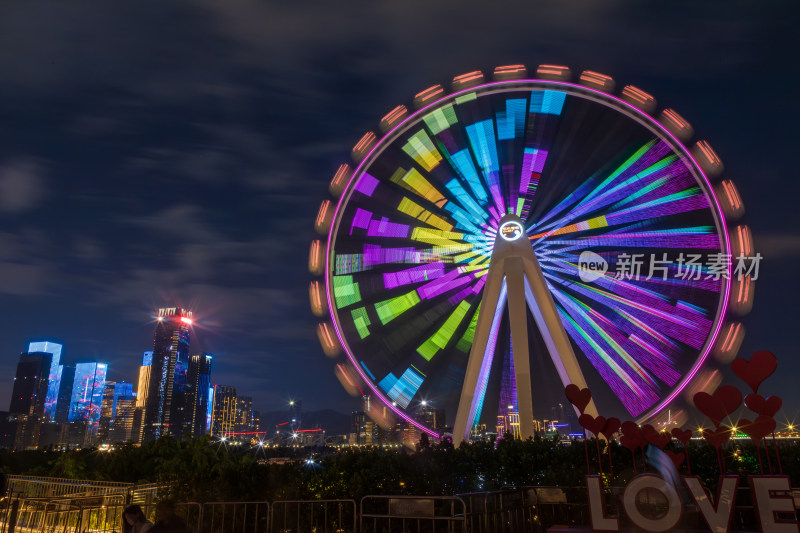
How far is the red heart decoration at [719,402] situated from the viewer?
8.09m

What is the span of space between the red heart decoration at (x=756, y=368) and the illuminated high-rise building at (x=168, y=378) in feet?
428

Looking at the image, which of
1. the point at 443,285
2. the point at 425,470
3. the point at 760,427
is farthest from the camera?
the point at 443,285

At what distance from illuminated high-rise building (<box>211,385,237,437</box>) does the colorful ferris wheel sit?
146 m

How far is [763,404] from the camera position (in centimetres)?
785

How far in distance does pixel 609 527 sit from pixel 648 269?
31.7ft

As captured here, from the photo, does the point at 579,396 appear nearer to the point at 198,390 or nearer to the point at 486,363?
the point at 486,363

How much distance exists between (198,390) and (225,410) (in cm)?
2006

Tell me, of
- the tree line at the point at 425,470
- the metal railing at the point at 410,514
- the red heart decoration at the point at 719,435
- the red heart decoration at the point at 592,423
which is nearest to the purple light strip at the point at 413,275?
the tree line at the point at 425,470

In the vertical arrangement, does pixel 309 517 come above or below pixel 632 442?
below

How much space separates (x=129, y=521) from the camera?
5918 millimetres

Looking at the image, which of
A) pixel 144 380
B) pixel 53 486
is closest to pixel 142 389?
pixel 144 380

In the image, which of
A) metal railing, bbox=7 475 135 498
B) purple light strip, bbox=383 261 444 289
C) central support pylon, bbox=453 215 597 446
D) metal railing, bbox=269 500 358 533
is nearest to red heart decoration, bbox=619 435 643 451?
metal railing, bbox=269 500 358 533

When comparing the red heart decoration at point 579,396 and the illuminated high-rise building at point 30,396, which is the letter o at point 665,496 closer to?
the red heart decoration at point 579,396

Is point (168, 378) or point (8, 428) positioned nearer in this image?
point (8, 428)
